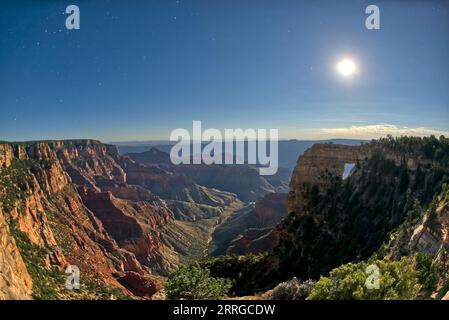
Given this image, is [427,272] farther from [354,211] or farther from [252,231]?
[252,231]

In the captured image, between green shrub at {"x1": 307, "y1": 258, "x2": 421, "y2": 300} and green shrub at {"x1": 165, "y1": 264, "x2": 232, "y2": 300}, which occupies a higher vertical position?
green shrub at {"x1": 307, "y1": 258, "x2": 421, "y2": 300}

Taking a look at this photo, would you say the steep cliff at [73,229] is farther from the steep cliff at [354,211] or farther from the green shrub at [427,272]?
the steep cliff at [354,211]

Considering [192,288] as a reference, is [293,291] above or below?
below

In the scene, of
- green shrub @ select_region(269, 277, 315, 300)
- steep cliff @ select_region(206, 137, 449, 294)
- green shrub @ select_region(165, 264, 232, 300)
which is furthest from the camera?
steep cliff @ select_region(206, 137, 449, 294)

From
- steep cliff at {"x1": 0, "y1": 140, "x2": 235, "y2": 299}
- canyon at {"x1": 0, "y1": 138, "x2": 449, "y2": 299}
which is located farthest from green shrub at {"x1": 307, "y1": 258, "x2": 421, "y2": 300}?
steep cliff at {"x1": 0, "y1": 140, "x2": 235, "y2": 299}

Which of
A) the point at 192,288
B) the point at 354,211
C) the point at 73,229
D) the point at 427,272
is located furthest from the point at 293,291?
the point at 73,229

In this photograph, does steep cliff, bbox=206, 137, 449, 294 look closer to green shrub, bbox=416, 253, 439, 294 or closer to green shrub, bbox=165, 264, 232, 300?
green shrub, bbox=416, 253, 439, 294

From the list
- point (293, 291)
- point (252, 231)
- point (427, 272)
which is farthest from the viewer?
point (252, 231)

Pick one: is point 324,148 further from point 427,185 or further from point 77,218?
point 77,218

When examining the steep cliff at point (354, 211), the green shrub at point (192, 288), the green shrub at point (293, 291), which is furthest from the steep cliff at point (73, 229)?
the steep cliff at point (354, 211)
